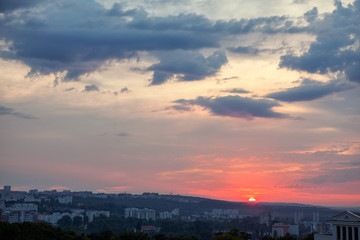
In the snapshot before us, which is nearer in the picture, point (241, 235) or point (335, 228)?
point (335, 228)

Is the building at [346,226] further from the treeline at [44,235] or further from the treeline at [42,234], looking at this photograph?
the treeline at [42,234]

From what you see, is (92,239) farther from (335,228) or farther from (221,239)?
(335,228)

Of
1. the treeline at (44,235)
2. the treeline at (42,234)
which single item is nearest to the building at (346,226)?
the treeline at (44,235)

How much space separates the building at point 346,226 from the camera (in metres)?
59.0

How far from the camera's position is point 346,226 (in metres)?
59.9

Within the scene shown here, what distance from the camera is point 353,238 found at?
59.1 meters

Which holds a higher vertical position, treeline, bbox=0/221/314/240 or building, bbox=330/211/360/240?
building, bbox=330/211/360/240

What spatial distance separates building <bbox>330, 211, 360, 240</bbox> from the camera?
58969 millimetres

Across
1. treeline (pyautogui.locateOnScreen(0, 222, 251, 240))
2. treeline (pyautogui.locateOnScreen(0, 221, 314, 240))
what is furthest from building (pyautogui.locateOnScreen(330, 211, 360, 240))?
treeline (pyautogui.locateOnScreen(0, 222, 251, 240))

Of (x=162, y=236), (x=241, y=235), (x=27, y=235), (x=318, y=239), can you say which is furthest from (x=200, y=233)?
(x=318, y=239)

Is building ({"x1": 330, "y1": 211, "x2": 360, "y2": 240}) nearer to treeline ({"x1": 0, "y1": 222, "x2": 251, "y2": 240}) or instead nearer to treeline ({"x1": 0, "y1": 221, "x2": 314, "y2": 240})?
treeline ({"x1": 0, "y1": 221, "x2": 314, "y2": 240})

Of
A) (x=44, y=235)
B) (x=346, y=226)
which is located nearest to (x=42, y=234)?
(x=44, y=235)

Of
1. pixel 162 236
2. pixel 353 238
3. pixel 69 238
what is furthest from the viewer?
pixel 162 236

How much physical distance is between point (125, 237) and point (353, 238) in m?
46.7
